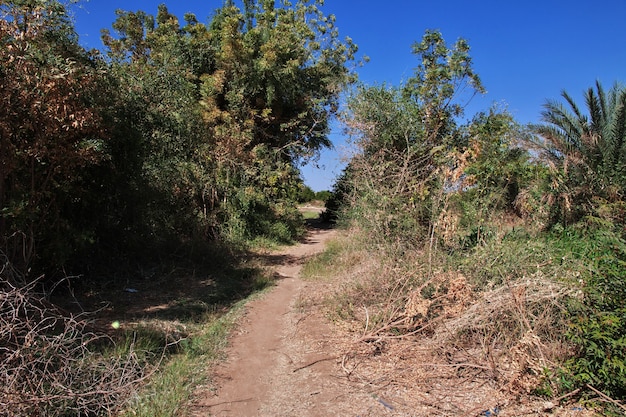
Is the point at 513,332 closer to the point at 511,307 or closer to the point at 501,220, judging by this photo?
the point at 511,307

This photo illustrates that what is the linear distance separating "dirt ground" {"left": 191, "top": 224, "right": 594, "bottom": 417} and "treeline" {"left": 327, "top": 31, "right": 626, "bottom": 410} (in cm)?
31

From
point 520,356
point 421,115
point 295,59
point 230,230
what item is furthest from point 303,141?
point 520,356

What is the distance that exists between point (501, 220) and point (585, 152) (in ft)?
14.5

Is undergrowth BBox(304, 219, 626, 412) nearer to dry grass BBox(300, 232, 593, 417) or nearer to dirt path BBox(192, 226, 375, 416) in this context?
dry grass BBox(300, 232, 593, 417)

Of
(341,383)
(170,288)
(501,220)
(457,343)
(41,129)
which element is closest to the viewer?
(341,383)

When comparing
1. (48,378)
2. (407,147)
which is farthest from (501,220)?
(48,378)

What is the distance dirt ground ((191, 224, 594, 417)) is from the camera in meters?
3.93

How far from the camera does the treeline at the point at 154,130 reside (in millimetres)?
5477

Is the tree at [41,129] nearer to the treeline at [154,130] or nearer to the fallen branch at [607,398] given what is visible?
the treeline at [154,130]

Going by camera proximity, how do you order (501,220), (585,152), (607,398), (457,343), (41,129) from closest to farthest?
(607,398), (457,343), (41,129), (501,220), (585,152)

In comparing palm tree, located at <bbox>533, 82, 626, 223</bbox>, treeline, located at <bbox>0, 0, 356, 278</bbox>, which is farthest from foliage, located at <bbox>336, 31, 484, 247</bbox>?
treeline, located at <bbox>0, 0, 356, 278</bbox>

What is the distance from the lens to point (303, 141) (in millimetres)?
18484

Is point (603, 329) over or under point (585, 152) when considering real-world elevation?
under

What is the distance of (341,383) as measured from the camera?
4574 mm
